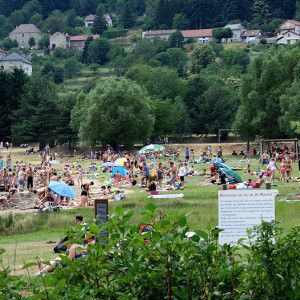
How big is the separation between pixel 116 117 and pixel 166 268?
60951mm

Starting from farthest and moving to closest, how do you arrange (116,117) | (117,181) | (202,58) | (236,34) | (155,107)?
(236,34) < (202,58) < (155,107) < (116,117) < (117,181)

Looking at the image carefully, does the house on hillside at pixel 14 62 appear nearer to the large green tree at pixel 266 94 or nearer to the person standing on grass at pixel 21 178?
the large green tree at pixel 266 94

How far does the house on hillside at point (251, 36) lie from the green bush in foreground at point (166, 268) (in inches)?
7238

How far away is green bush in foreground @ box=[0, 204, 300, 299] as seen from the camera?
22.8 feet

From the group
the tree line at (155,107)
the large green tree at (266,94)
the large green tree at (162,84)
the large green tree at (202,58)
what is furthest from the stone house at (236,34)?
the large green tree at (266,94)

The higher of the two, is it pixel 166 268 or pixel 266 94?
pixel 266 94

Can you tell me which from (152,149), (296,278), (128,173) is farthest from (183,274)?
(152,149)

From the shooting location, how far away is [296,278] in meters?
7.14

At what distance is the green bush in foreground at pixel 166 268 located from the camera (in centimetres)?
694

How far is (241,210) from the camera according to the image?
10.3m

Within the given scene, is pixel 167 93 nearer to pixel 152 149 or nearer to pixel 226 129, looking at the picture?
pixel 226 129

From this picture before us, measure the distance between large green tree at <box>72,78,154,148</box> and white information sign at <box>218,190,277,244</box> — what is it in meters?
56.4

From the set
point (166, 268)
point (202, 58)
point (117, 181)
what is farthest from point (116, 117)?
point (202, 58)

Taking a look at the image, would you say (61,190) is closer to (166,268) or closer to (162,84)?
(166,268)
